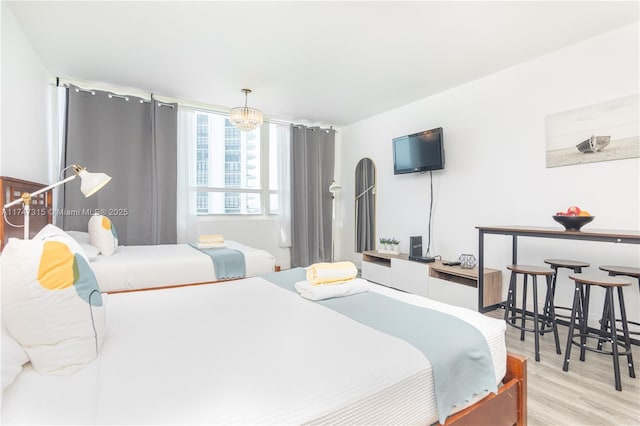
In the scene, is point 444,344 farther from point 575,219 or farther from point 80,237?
point 80,237

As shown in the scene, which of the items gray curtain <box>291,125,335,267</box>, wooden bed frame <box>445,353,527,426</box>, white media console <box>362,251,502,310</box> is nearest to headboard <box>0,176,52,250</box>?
wooden bed frame <box>445,353,527,426</box>

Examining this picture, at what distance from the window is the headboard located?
5.70ft

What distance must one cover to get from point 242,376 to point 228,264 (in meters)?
2.06

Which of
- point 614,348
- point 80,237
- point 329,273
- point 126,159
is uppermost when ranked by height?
point 126,159

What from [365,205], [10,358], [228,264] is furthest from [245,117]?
[10,358]

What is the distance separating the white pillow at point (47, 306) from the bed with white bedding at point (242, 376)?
0.06 meters

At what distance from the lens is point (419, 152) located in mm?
3973

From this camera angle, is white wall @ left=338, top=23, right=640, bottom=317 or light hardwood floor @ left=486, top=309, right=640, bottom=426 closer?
light hardwood floor @ left=486, top=309, right=640, bottom=426

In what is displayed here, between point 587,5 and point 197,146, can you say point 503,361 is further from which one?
point 197,146

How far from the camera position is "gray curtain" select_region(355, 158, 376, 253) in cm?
500

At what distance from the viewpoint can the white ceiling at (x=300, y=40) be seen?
2287 millimetres

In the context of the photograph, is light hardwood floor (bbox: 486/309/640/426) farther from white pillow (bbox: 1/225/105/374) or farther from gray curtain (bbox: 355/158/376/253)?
gray curtain (bbox: 355/158/376/253)

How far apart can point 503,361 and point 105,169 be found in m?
4.31

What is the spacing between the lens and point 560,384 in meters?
1.85
